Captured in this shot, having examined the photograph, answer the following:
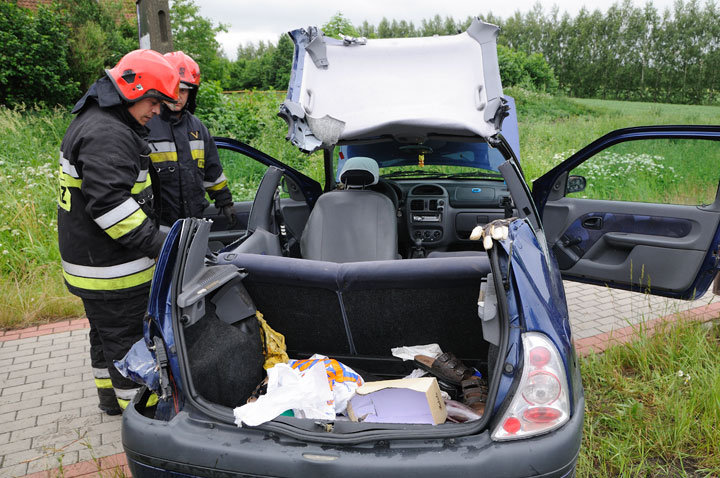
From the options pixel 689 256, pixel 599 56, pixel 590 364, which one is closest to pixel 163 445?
pixel 590 364

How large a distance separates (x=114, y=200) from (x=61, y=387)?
1854 mm

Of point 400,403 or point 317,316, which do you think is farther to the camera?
point 317,316

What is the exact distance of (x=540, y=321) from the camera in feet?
5.97

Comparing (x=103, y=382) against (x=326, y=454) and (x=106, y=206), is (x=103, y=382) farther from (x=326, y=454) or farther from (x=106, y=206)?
(x=326, y=454)

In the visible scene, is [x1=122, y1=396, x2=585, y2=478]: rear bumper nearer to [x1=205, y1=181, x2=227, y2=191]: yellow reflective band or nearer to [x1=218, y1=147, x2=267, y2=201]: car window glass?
[x1=205, y1=181, x2=227, y2=191]: yellow reflective band

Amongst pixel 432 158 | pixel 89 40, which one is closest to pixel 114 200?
pixel 432 158

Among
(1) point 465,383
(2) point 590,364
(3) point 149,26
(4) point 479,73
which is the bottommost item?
(2) point 590,364

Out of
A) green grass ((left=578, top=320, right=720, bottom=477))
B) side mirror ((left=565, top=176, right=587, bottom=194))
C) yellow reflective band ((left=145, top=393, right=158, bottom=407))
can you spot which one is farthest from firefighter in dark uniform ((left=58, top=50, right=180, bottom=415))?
side mirror ((left=565, top=176, right=587, bottom=194))

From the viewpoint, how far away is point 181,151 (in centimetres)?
379

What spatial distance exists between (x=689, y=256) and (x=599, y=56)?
43.8 metres

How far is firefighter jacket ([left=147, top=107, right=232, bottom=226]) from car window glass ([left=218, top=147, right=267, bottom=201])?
3.20 meters

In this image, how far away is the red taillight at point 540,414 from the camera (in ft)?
5.69

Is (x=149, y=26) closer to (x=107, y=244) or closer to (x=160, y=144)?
(x=160, y=144)

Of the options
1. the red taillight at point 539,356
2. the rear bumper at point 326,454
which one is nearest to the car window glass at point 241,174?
the rear bumper at point 326,454
